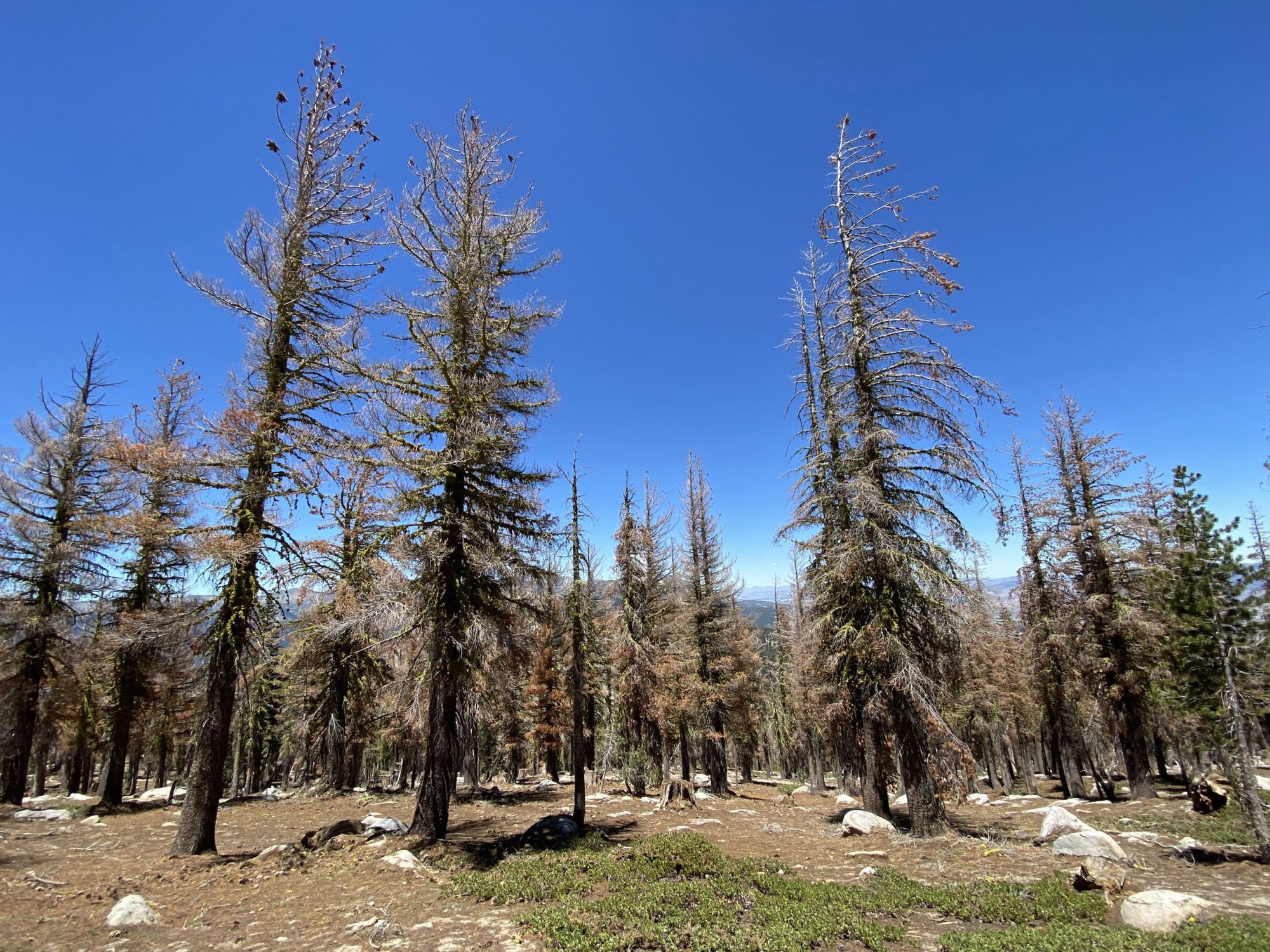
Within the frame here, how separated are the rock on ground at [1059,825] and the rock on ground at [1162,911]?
16.9 feet

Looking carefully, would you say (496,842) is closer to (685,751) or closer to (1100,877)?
(1100,877)

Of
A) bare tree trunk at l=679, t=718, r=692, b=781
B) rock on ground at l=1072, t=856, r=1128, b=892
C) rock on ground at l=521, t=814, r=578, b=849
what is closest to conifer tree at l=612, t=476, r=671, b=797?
bare tree trunk at l=679, t=718, r=692, b=781

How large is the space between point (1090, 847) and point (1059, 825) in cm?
221

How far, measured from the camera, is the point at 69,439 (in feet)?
59.5

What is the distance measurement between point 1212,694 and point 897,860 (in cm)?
765

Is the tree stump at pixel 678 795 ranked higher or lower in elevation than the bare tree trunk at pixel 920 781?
lower

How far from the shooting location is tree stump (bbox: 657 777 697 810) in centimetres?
1905

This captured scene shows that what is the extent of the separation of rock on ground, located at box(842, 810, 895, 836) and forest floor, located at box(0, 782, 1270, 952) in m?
0.28

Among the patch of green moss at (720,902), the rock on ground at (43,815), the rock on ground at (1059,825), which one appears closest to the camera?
the patch of green moss at (720,902)

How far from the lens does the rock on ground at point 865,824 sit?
13.3 meters

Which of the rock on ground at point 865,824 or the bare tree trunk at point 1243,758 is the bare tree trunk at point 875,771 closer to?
the rock on ground at point 865,824

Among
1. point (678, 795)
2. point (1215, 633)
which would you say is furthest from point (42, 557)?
point (1215, 633)

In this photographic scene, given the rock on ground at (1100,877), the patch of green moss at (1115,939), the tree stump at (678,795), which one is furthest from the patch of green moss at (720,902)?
the tree stump at (678,795)

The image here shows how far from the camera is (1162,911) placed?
22.1 feet
